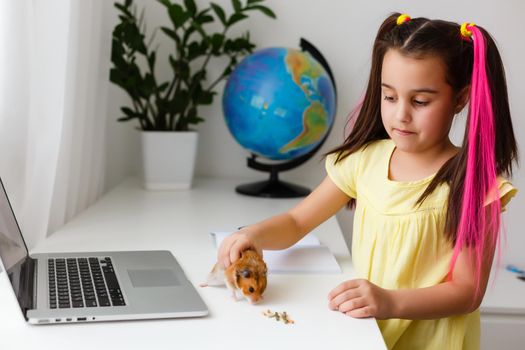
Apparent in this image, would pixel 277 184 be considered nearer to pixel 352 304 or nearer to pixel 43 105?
pixel 43 105

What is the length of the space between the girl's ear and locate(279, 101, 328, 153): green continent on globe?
2.03 feet

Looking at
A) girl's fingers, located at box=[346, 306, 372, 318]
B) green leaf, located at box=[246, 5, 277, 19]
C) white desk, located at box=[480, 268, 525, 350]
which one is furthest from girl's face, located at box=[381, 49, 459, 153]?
green leaf, located at box=[246, 5, 277, 19]

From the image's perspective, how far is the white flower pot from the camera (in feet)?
5.71

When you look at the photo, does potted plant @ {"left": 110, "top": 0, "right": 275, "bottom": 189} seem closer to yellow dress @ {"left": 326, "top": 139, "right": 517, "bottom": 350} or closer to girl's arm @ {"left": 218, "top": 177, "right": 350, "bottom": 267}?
girl's arm @ {"left": 218, "top": 177, "right": 350, "bottom": 267}

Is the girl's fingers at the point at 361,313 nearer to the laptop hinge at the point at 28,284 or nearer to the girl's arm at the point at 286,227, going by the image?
the girl's arm at the point at 286,227

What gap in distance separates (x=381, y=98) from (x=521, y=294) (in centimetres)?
78

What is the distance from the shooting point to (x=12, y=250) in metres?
0.95

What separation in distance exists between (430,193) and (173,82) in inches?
36.2

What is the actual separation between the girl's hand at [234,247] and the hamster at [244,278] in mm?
22

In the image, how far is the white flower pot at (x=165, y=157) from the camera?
1741 mm

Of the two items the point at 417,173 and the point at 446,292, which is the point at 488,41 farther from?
the point at 446,292

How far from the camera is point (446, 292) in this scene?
0.99 m

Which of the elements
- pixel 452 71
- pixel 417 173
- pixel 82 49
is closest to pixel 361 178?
pixel 417 173

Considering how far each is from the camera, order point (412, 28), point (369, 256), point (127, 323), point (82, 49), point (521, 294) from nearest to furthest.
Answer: point (127, 323) < point (412, 28) < point (369, 256) < point (82, 49) < point (521, 294)
